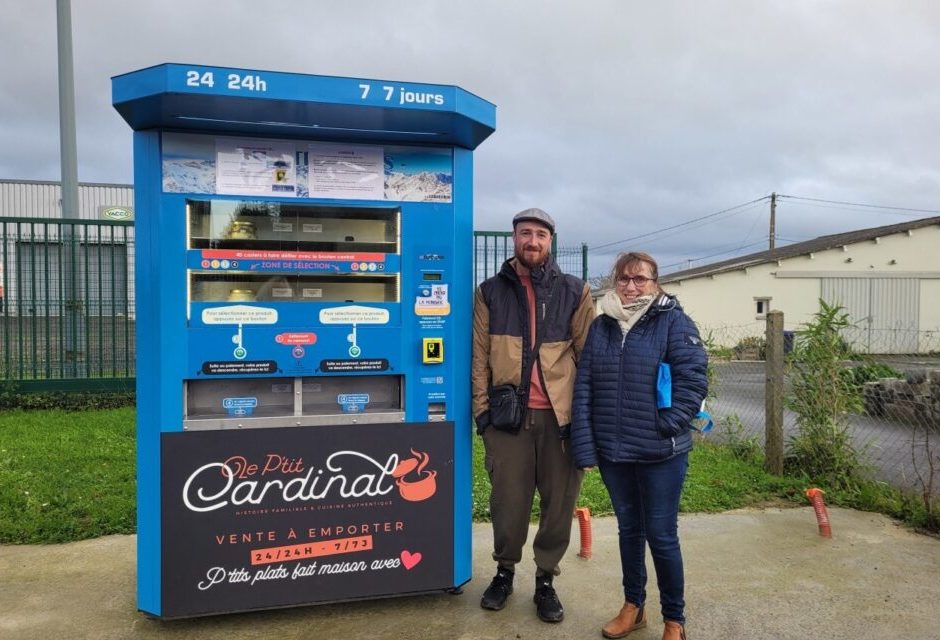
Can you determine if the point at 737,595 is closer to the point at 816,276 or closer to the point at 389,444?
the point at 389,444

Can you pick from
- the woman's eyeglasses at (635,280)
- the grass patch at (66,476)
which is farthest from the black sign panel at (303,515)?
the grass patch at (66,476)

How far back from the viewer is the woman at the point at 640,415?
283cm

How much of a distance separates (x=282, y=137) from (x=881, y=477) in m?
5.48

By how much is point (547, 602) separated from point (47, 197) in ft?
62.5

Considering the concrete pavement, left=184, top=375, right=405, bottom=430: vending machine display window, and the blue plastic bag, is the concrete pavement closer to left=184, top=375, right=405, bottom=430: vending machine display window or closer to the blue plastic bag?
left=184, top=375, right=405, bottom=430: vending machine display window

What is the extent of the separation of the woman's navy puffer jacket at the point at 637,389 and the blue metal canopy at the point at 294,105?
1144 millimetres

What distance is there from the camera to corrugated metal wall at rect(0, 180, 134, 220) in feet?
53.9

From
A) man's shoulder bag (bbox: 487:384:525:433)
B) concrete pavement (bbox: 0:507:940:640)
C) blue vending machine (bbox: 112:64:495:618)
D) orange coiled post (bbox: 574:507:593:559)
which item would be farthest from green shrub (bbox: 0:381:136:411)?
man's shoulder bag (bbox: 487:384:525:433)

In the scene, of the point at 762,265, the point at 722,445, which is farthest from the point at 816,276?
the point at 722,445

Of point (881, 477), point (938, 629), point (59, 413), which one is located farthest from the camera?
point (59, 413)

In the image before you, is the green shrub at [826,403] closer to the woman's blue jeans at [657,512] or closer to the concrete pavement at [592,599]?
the concrete pavement at [592,599]

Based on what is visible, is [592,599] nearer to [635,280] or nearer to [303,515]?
[303,515]

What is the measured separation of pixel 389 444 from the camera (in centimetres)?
317

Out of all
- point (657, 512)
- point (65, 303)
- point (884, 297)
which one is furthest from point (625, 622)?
point (884, 297)
